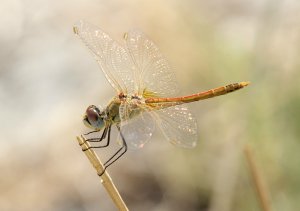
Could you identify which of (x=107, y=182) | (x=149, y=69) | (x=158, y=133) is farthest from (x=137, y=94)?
(x=158, y=133)

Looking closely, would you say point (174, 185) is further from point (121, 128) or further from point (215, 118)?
point (121, 128)

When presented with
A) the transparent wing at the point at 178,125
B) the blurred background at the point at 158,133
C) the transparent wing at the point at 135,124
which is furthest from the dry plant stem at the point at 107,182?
the blurred background at the point at 158,133

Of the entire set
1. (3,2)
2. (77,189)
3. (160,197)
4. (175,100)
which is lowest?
(160,197)

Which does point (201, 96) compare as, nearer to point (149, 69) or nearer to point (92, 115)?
point (149, 69)

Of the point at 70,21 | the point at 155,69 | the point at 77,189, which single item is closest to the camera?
the point at 155,69

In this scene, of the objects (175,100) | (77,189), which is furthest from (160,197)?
(175,100)
